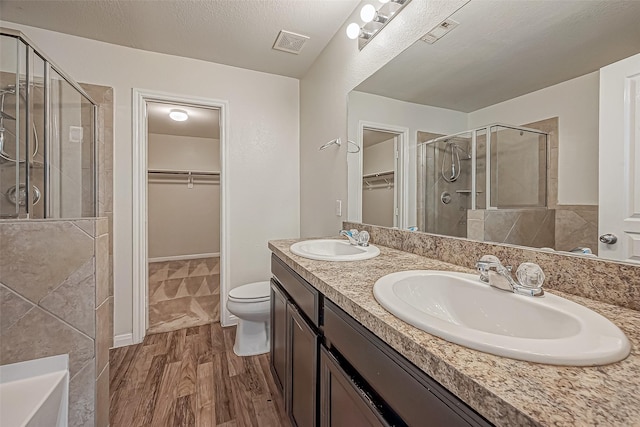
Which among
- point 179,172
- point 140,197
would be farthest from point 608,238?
point 179,172

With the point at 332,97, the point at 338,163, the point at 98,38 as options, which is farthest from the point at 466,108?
the point at 98,38

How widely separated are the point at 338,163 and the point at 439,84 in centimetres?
91

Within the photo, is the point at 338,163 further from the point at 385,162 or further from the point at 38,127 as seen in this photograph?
the point at 38,127

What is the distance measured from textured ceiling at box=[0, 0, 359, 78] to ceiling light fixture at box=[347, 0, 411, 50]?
29cm

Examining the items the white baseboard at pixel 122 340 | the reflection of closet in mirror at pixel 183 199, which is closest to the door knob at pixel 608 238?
the white baseboard at pixel 122 340

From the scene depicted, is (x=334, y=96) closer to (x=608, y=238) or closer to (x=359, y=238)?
(x=359, y=238)

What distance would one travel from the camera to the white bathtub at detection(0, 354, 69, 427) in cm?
96

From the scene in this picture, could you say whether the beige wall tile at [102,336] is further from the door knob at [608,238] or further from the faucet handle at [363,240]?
the door knob at [608,238]

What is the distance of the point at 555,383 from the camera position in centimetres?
37

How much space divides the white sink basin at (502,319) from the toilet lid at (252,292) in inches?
53.3

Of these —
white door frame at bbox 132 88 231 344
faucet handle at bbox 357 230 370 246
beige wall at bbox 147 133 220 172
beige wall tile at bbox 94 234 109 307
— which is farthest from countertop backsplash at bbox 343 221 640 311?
beige wall at bbox 147 133 220 172

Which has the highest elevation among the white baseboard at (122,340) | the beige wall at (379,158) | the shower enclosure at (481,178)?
the beige wall at (379,158)

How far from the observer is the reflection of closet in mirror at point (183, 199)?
4129 millimetres

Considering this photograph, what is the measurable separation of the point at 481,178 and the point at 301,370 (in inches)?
41.3
